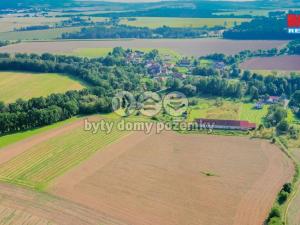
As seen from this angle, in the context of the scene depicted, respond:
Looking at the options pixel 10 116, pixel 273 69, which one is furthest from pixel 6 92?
pixel 273 69

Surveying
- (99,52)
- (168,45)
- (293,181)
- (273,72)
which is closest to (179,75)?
(273,72)

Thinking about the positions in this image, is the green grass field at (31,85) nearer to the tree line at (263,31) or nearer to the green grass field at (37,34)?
the green grass field at (37,34)

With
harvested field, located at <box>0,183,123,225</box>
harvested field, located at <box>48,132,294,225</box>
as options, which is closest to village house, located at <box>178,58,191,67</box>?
harvested field, located at <box>48,132,294,225</box>

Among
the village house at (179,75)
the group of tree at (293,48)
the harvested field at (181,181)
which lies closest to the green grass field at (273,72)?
the village house at (179,75)

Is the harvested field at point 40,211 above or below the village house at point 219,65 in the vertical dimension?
below

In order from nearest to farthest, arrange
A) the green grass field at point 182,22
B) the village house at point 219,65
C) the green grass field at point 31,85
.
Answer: the green grass field at point 31,85
the village house at point 219,65
the green grass field at point 182,22

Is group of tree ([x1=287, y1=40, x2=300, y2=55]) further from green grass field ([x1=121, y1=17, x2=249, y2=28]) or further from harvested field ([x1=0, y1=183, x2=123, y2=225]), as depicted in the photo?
harvested field ([x1=0, y1=183, x2=123, y2=225])
